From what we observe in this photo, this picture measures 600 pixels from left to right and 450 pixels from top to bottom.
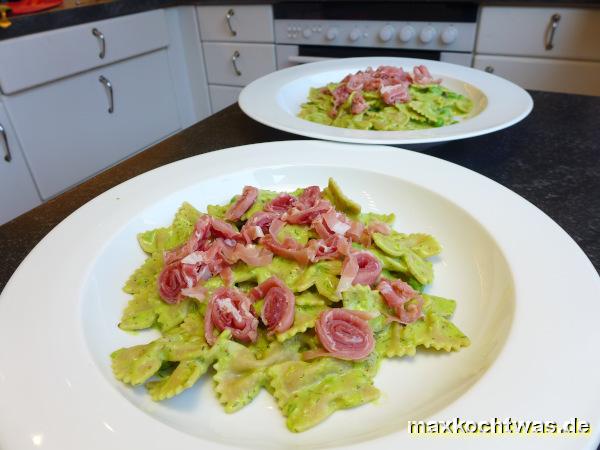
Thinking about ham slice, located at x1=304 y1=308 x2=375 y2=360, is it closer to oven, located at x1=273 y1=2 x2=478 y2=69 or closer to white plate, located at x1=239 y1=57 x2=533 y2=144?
white plate, located at x1=239 y1=57 x2=533 y2=144

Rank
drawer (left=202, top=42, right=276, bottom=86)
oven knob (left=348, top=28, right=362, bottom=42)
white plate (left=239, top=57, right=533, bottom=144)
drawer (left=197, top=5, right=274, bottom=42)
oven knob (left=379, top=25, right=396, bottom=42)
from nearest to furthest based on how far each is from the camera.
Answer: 1. white plate (left=239, top=57, right=533, bottom=144)
2. oven knob (left=379, top=25, right=396, bottom=42)
3. oven knob (left=348, top=28, right=362, bottom=42)
4. drawer (left=197, top=5, right=274, bottom=42)
5. drawer (left=202, top=42, right=276, bottom=86)

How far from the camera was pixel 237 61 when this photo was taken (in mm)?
3809

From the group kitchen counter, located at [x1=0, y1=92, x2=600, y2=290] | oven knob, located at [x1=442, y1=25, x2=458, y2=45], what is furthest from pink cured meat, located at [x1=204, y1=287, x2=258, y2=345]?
oven knob, located at [x1=442, y1=25, x2=458, y2=45]

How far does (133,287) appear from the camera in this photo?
104 cm

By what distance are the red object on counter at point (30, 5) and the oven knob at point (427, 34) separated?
2.51m

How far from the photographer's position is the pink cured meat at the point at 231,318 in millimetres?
892

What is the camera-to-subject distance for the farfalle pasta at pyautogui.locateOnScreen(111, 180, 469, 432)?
2.70ft

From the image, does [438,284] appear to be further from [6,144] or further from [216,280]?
[6,144]

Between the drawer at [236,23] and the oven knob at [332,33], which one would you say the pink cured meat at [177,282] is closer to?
the oven knob at [332,33]

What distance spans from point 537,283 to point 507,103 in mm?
1042

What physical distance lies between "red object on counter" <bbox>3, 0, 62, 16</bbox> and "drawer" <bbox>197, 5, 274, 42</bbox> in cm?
110

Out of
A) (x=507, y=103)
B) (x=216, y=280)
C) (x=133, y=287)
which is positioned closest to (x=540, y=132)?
(x=507, y=103)

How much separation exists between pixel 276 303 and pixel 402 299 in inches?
10.4

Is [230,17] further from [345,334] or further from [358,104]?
[345,334]
